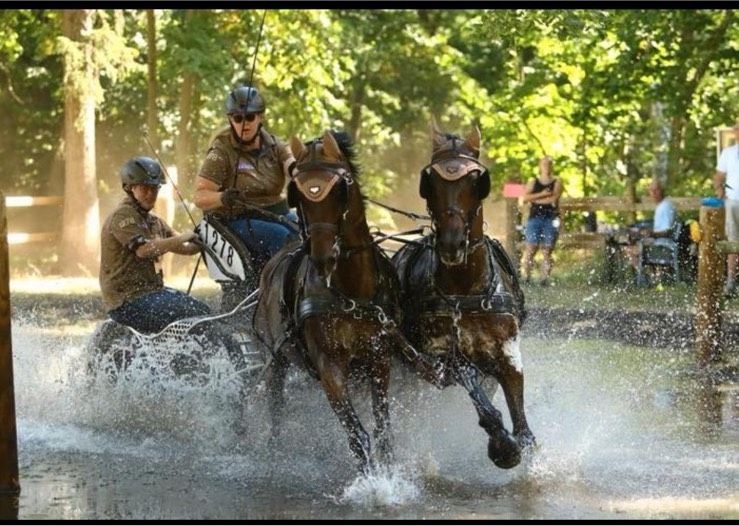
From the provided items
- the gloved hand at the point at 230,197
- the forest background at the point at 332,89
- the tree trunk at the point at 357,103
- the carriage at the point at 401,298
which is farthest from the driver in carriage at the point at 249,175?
the tree trunk at the point at 357,103

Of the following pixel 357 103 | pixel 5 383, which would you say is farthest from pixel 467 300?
pixel 357 103

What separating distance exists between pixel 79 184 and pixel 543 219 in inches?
316

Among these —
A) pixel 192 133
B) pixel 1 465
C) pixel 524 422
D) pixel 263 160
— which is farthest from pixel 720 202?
pixel 192 133

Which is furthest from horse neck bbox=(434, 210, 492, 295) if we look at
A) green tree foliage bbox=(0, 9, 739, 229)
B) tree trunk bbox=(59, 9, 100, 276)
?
tree trunk bbox=(59, 9, 100, 276)

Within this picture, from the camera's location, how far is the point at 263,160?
10.0 meters

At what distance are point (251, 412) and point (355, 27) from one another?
953 inches

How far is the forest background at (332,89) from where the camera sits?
2370 centimetres

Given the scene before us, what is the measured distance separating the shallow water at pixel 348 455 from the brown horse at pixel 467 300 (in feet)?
1.22

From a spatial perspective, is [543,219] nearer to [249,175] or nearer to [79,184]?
[79,184]

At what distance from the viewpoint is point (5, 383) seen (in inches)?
311

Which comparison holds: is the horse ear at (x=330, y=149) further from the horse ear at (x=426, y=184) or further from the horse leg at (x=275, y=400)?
the horse leg at (x=275, y=400)

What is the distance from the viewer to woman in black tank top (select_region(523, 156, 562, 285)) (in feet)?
65.5

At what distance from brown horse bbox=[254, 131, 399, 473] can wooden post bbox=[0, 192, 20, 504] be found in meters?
1.49

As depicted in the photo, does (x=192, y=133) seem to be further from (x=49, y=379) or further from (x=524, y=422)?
(x=524, y=422)
